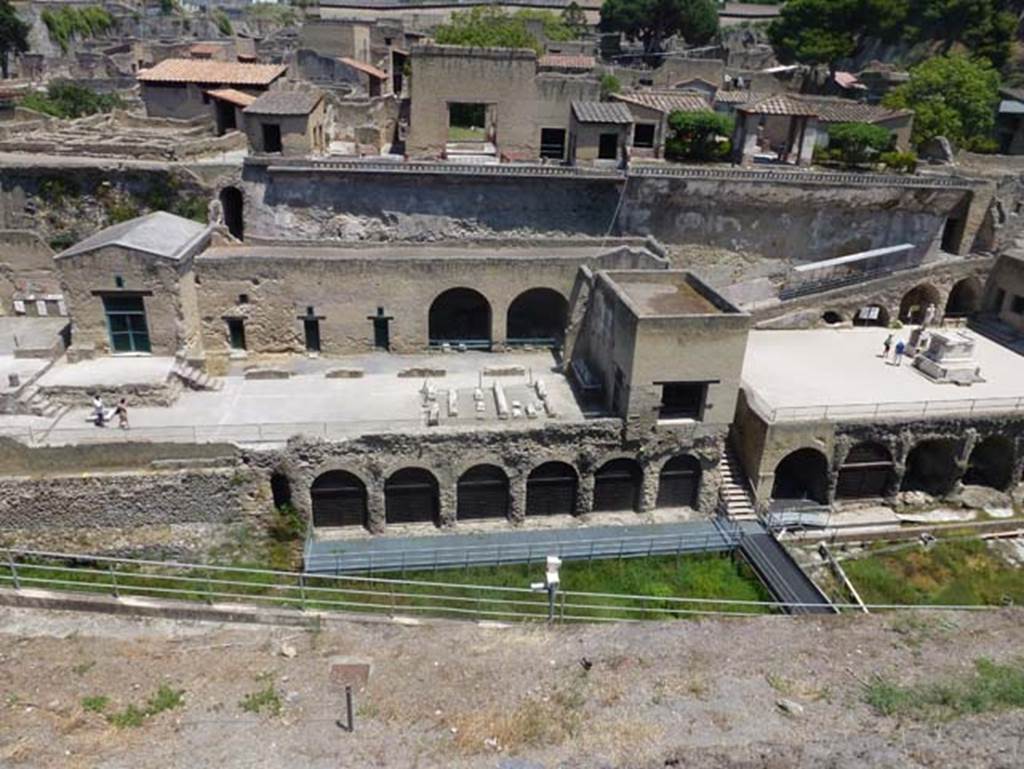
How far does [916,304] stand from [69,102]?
53939 mm

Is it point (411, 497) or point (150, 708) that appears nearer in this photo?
point (150, 708)

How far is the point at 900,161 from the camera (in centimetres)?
4175

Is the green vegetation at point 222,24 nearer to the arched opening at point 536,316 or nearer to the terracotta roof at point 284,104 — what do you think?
the terracotta roof at point 284,104

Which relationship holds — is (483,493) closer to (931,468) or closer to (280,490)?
(280,490)

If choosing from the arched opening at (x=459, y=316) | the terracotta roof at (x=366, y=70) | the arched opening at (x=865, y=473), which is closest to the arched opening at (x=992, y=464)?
the arched opening at (x=865, y=473)

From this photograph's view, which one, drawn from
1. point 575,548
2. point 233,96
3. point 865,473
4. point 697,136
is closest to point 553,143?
point 697,136

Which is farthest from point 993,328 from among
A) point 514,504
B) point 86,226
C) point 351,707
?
point 86,226

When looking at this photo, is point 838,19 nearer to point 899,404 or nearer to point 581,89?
point 581,89

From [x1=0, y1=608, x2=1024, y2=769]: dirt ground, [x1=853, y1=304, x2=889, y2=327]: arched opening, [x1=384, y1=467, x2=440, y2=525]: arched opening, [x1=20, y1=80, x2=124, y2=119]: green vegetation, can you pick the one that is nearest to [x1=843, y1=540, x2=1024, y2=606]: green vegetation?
[x1=0, y1=608, x2=1024, y2=769]: dirt ground

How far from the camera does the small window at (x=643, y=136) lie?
41156 mm

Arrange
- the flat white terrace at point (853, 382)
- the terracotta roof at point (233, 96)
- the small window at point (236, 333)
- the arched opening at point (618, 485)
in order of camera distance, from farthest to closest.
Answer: the terracotta roof at point (233, 96) < the small window at point (236, 333) < the flat white terrace at point (853, 382) < the arched opening at point (618, 485)

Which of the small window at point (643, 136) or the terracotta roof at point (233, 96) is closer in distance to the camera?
the small window at point (643, 136)

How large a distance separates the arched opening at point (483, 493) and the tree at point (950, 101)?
38.8 meters

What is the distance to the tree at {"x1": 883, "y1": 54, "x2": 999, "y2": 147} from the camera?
4869 cm
